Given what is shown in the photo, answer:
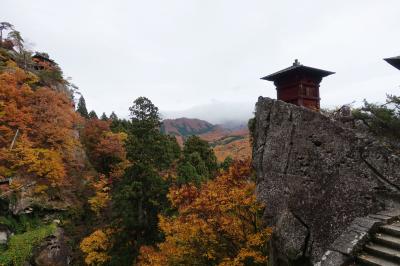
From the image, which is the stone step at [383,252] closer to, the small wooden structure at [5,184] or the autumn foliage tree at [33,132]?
the autumn foliage tree at [33,132]

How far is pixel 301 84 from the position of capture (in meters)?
15.1

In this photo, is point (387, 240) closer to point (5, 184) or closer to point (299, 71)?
point (299, 71)

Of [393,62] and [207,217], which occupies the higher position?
[393,62]

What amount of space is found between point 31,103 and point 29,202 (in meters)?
7.86

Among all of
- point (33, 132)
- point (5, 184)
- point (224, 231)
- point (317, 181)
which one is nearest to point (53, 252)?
point (5, 184)

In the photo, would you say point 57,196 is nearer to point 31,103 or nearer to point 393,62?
point 31,103

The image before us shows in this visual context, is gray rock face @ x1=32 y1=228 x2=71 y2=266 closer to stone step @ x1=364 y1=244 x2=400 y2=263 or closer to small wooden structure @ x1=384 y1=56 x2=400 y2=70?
stone step @ x1=364 y1=244 x2=400 y2=263

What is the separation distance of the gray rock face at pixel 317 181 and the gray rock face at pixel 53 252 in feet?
51.7

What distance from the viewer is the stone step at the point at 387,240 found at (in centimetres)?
670

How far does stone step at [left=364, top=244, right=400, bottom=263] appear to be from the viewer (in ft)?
21.2

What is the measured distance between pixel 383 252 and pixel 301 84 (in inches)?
383

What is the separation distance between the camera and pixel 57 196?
81.7 ft

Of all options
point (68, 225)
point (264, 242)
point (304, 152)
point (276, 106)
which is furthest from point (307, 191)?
point (68, 225)

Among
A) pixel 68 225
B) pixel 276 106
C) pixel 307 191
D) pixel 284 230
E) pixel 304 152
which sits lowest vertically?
pixel 68 225
